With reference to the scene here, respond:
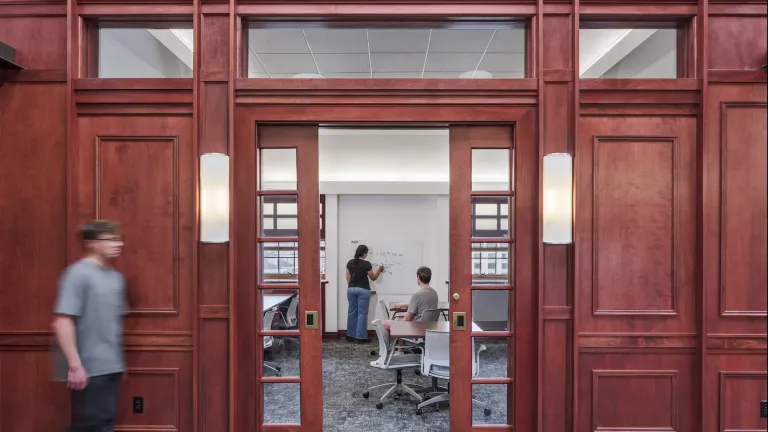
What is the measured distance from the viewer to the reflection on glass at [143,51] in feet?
8.80

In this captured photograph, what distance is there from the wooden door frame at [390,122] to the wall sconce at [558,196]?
118 mm

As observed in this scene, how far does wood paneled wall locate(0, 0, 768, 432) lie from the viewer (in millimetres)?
2559

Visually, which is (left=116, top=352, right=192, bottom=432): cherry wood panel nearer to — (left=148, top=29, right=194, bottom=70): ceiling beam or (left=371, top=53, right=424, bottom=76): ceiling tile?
(left=148, top=29, right=194, bottom=70): ceiling beam

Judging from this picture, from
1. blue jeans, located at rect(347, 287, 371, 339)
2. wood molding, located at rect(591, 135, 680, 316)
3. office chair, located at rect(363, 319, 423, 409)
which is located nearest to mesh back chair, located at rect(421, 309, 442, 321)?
office chair, located at rect(363, 319, 423, 409)

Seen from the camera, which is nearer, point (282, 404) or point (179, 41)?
point (179, 41)

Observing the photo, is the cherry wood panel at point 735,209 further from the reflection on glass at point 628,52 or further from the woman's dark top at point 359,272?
the woman's dark top at point 359,272

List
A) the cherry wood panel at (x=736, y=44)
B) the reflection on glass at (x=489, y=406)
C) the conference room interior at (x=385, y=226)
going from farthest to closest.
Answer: the conference room interior at (x=385, y=226), the reflection on glass at (x=489, y=406), the cherry wood panel at (x=736, y=44)

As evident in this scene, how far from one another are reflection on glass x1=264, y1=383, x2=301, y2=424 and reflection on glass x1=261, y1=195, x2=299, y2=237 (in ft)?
4.72

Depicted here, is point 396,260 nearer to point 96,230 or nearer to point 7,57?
point 96,230

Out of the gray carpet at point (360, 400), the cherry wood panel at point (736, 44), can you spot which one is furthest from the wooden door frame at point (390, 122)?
the cherry wood panel at point (736, 44)

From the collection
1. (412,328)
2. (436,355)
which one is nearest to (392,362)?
(412,328)

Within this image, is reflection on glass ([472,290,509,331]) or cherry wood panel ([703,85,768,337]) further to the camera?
reflection on glass ([472,290,509,331])

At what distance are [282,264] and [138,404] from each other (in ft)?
4.16

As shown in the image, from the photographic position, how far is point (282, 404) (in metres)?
3.70
